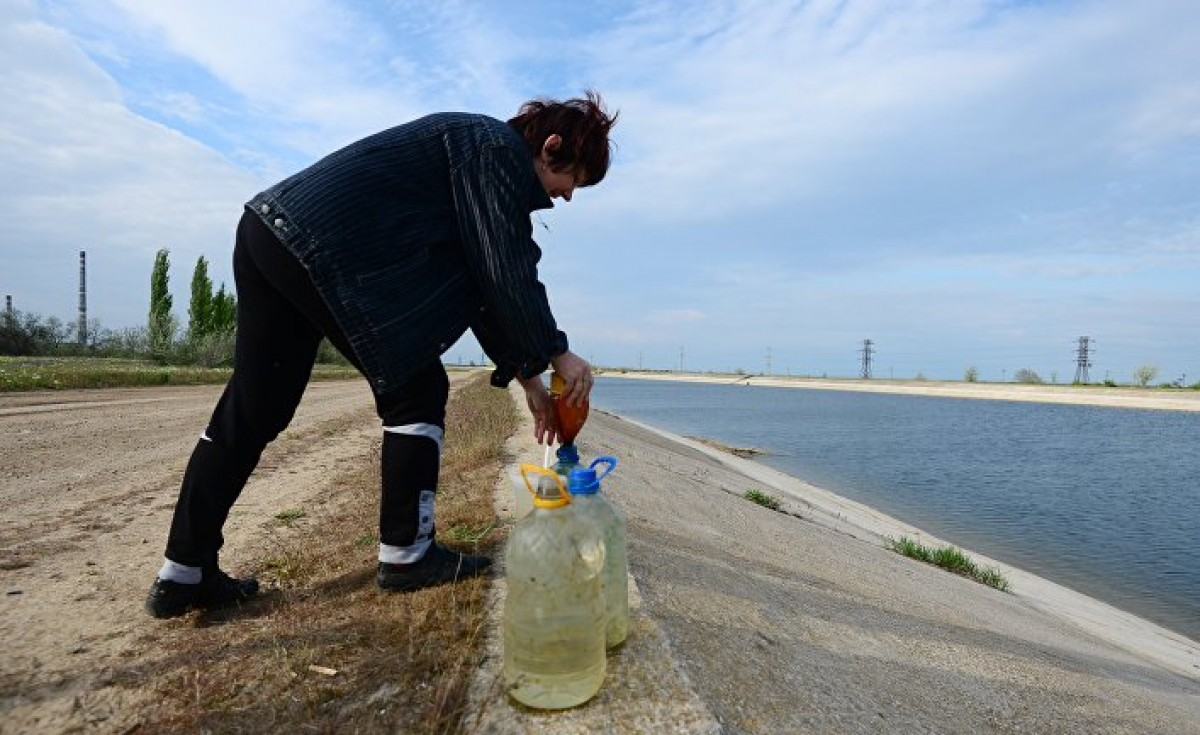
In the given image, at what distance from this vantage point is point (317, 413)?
526 inches

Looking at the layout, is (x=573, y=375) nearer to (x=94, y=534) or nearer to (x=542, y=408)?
(x=542, y=408)

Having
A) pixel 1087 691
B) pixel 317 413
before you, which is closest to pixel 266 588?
pixel 1087 691

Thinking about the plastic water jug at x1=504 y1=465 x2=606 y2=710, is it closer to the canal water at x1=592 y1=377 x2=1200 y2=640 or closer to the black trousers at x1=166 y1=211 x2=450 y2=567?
the black trousers at x1=166 y1=211 x2=450 y2=567

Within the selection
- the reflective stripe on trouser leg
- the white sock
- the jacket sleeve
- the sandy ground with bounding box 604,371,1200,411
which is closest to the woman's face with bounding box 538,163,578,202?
the jacket sleeve

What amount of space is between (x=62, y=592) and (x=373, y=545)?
4.35 ft

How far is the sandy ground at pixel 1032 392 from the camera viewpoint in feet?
163

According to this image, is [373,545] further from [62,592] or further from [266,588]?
[62,592]

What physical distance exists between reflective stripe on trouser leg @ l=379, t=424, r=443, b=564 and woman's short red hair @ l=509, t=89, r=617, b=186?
3.76 ft

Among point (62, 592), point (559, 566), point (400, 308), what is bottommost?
point (62, 592)

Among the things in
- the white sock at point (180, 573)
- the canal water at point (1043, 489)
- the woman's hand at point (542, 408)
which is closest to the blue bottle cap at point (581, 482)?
the woman's hand at point (542, 408)

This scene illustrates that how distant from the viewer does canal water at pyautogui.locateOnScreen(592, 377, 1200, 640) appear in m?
9.14

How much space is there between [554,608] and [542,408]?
72 cm

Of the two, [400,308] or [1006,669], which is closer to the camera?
[400,308]

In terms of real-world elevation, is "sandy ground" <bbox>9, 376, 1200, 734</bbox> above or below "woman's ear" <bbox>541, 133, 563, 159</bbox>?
below
